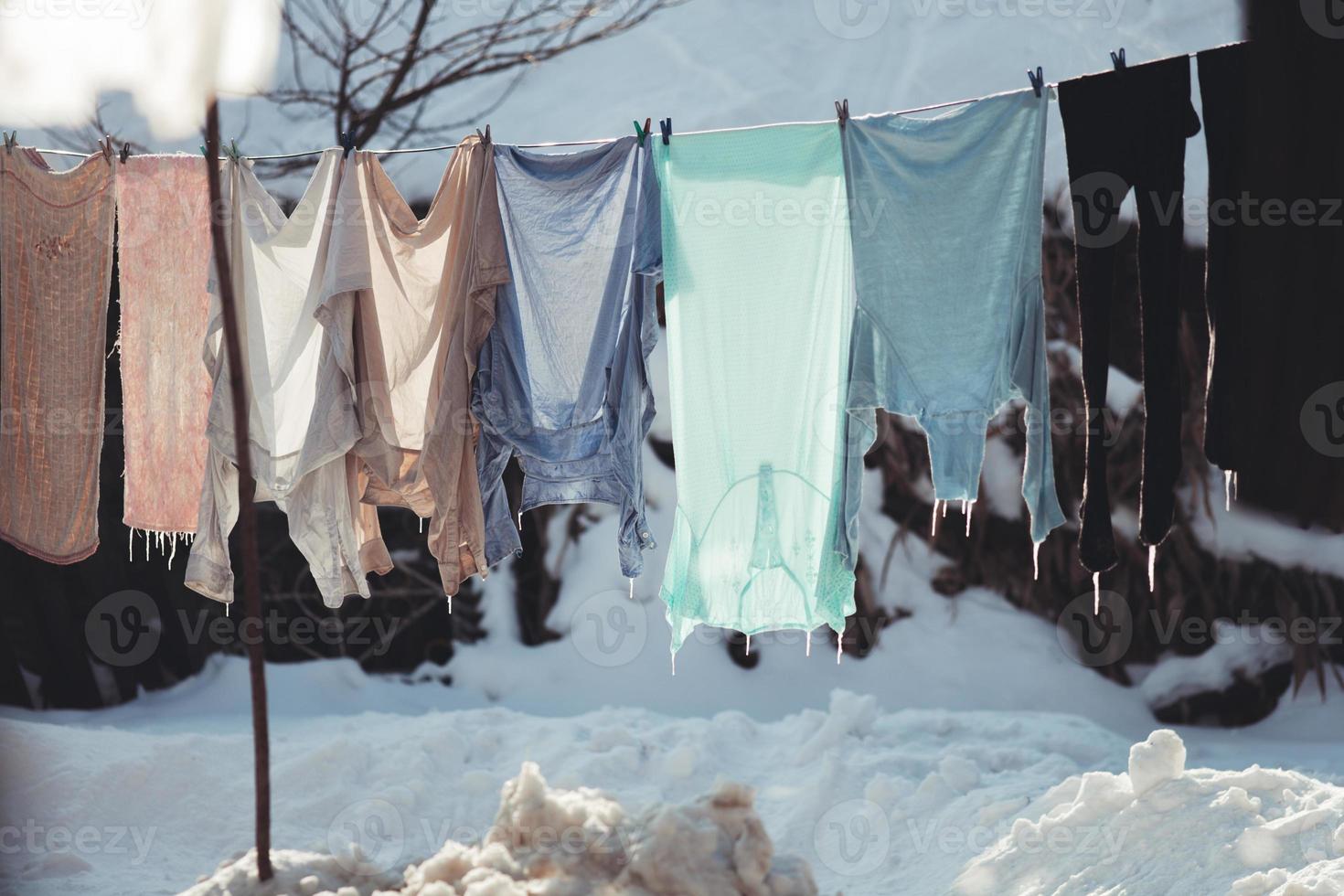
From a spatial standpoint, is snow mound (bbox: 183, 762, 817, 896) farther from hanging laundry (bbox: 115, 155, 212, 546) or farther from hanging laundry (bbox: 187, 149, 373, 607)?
hanging laundry (bbox: 115, 155, 212, 546)

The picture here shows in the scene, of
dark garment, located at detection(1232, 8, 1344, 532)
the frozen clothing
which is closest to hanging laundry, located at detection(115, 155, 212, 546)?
the frozen clothing

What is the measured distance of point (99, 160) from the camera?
364cm

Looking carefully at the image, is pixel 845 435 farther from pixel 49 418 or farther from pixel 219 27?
pixel 49 418

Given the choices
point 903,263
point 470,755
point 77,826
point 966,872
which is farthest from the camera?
point 470,755

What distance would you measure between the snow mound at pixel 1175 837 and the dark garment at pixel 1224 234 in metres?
1.11

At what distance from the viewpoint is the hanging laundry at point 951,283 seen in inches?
124

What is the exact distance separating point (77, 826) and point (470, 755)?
1.61 meters

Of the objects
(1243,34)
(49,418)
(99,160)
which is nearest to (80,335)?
(49,418)

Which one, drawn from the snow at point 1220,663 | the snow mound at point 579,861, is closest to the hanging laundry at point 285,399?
the snow mound at point 579,861

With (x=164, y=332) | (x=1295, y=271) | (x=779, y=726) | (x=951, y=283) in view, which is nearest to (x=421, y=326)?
(x=164, y=332)

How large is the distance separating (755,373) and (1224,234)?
4.06 feet

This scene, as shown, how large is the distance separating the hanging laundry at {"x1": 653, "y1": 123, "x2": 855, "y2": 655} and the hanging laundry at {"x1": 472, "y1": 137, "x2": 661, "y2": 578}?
119 millimetres

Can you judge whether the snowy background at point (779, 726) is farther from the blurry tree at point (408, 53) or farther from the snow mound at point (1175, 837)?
the blurry tree at point (408, 53)

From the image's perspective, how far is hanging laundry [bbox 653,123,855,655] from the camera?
3.32m
